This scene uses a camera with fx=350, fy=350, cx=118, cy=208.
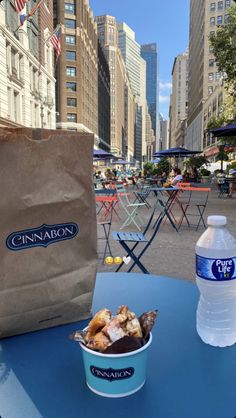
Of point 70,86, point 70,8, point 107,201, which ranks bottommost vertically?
point 107,201

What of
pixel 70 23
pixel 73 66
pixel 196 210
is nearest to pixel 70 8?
pixel 70 23

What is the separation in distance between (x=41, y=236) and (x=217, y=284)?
671 millimetres

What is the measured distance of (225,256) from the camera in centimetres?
132

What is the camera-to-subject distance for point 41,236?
1.18 meters

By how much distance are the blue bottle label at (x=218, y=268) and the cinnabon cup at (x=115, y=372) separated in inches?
16.5

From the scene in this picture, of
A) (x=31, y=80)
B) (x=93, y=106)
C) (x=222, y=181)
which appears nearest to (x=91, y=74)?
(x=93, y=106)

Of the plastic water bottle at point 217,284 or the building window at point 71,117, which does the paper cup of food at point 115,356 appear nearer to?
the plastic water bottle at point 217,284

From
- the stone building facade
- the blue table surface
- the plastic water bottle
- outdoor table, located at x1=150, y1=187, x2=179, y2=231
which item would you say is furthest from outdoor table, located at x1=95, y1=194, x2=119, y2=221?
the stone building facade

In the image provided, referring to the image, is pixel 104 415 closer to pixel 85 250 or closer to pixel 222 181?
pixel 85 250

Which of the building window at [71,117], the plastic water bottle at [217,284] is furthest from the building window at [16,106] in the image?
the plastic water bottle at [217,284]

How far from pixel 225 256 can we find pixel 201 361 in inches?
15.3

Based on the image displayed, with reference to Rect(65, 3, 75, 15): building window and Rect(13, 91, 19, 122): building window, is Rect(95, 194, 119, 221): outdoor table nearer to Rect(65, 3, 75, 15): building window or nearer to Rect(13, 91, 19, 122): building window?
Rect(13, 91, 19, 122): building window

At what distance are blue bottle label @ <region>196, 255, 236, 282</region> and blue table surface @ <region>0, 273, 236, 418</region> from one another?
24 centimetres

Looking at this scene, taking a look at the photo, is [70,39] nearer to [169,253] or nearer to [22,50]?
[22,50]
